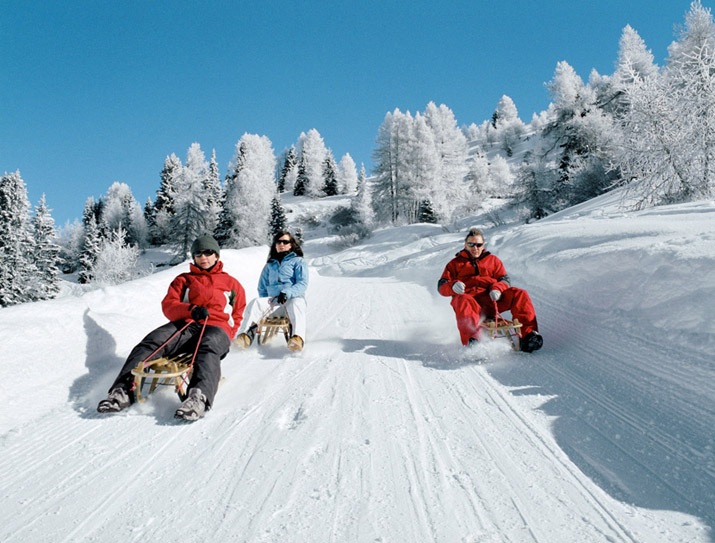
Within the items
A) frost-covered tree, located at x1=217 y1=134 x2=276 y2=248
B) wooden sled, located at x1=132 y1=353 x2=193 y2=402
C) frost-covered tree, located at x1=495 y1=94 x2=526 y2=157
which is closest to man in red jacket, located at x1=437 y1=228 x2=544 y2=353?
wooden sled, located at x1=132 y1=353 x2=193 y2=402

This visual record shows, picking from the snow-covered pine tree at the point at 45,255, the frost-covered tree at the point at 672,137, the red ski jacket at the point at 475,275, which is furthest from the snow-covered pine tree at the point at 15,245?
the frost-covered tree at the point at 672,137

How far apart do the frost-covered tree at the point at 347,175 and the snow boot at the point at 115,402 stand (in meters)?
60.4

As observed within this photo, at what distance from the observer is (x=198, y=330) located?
333 cm

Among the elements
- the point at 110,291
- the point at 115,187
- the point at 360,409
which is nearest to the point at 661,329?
the point at 360,409

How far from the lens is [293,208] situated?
51.2m

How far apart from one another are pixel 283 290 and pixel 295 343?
73 cm

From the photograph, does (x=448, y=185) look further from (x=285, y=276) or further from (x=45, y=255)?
(x=285, y=276)

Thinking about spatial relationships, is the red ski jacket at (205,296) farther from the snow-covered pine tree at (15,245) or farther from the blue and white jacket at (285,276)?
the snow-covered pine tree at (15,245)

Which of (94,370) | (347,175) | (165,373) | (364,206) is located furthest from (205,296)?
(347,175)

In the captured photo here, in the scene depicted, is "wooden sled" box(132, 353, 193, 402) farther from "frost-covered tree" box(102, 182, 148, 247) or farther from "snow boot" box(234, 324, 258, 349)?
"frost-covered tree" box(102, 182, 148, 247)

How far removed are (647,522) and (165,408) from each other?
118 inches

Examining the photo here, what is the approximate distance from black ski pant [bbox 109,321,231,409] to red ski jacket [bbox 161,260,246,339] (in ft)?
0.43

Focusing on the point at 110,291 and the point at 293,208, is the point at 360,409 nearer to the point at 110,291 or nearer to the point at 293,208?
the point at 110,291

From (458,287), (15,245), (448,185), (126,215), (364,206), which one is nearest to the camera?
(458,287)
